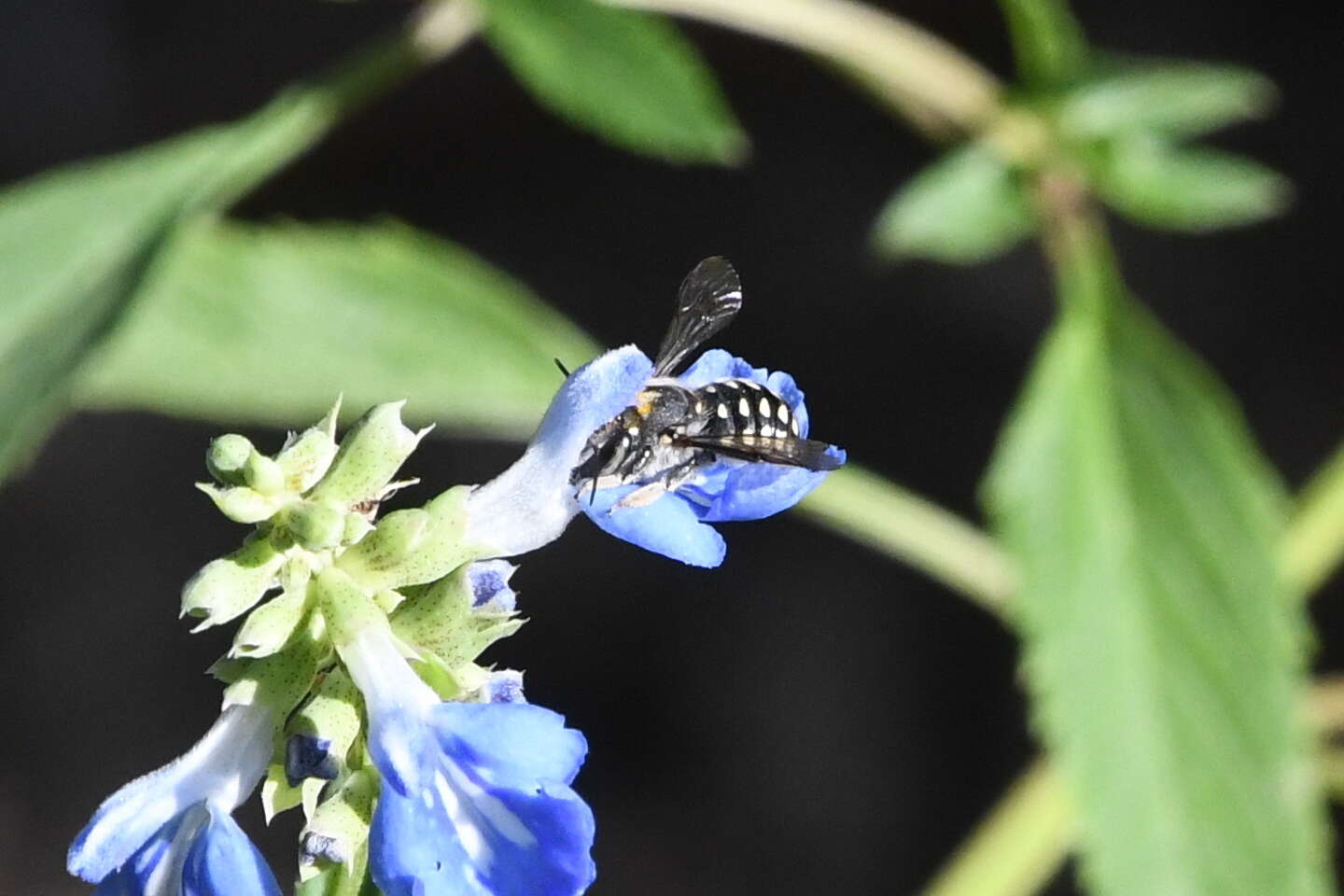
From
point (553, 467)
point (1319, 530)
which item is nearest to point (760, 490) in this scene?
point (553, 467)

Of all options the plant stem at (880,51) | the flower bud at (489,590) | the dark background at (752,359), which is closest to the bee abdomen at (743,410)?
the flower bud at (489,590)

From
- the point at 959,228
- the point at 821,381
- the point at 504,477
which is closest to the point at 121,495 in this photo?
the point at 821,381

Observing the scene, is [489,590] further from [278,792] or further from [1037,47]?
[1037,47]

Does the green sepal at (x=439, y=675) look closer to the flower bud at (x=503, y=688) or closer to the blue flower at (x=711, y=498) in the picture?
the flower bud at (x=503, y=688)

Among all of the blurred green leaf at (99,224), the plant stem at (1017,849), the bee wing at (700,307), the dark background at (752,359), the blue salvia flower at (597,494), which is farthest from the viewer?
the dark background at (752,359)

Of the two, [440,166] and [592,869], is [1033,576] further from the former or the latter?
[440,166]

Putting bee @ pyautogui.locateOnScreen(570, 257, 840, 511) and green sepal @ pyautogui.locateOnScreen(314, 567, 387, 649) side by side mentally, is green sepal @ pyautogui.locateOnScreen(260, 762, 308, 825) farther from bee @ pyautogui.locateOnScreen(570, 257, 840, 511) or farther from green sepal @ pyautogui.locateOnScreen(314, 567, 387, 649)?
bee @ pyautogui.locateOnScreen(570, 257, 840, 511)

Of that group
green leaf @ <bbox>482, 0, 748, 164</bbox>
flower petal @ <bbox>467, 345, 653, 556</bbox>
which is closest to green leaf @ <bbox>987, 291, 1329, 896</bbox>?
green leaf @ <bbox>482, 0, 748, 164</bbox>
